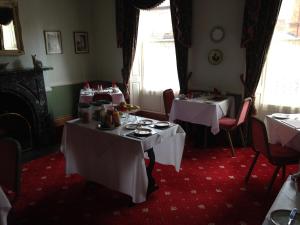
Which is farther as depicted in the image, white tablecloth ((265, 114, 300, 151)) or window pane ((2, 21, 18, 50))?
window pane ((2, 21, 18, 50))

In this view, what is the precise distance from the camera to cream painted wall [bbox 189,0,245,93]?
4.12 m

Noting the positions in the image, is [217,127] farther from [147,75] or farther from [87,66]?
[87,66]

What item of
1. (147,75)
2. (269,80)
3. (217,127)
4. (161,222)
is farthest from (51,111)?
(269,80)

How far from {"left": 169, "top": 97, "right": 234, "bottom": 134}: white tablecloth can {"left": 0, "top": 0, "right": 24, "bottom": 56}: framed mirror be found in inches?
105

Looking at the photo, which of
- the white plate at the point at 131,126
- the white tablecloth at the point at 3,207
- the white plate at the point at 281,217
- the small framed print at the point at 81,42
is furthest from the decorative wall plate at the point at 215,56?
the white tablecloth at the point at 3,207

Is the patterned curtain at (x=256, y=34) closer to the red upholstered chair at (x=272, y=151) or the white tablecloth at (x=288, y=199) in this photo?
the red upholstered chair at (x=272, y=151)

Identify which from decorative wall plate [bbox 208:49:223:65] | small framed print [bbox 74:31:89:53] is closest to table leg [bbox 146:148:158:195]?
decorative wall plate [bbox 208:49:223:65]

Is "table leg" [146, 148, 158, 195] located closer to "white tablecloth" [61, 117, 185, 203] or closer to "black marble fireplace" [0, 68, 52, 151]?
"white tablecloth" [61, 117, 185, 203]

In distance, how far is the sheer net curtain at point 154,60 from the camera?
4.88 meters

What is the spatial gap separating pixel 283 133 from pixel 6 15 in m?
4.18

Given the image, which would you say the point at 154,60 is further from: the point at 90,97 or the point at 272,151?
the point at 272,151

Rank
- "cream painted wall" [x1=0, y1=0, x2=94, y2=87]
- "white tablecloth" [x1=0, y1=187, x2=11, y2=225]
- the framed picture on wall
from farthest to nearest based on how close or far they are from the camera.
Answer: the framed picture on wall
"cream painted wall" [x1=0, y1=0, x2=94, y2=87]
"white tablecloth" [x1=0, y1=187, x2=11, y2=225]

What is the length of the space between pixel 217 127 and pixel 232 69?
1.07m

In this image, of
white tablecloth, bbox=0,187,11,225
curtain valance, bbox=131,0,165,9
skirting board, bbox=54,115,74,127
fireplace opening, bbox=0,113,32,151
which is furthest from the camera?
skirting board, bbox=54,115,74,127
